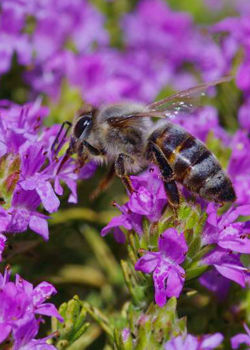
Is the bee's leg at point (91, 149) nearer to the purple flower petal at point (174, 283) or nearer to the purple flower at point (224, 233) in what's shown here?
the purple flower at point (224, 233)

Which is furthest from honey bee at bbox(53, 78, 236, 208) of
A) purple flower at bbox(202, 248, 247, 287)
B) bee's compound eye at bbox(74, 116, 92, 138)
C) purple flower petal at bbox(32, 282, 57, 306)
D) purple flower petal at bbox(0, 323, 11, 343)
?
purple flower petal at bbox(0, 323, 11, 343)

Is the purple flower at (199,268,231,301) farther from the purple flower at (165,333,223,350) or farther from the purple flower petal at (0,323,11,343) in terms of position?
the purple flower petal at (0,323,11,343)

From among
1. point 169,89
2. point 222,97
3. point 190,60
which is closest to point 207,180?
point 222,97

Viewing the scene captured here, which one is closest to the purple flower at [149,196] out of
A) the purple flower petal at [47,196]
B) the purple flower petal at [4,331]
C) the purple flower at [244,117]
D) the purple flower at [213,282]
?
the purple flower petal at [47,196]

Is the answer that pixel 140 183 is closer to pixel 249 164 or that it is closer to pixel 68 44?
pixel 249 164

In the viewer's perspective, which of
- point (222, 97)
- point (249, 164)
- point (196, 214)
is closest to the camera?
point (196, 214)

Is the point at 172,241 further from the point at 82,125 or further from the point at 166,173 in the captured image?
the point at 82,125
